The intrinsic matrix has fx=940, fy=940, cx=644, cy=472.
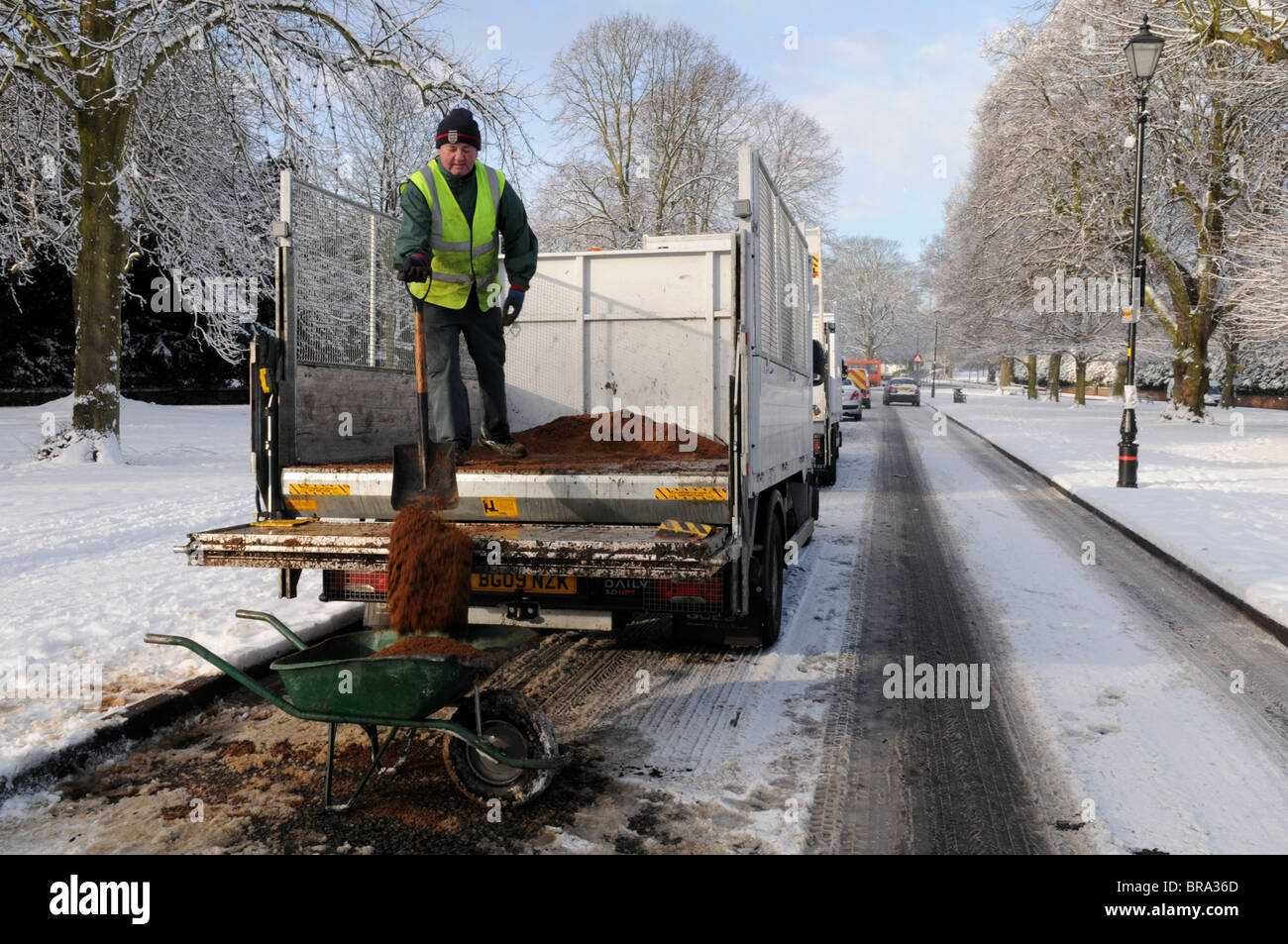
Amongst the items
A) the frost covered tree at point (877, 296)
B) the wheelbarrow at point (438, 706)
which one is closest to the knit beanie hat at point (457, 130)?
the wheelbarrow at point (438, 706)

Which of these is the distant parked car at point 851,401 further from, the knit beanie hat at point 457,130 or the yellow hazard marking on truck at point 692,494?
the yellow hazard marking on truck at point 692,494

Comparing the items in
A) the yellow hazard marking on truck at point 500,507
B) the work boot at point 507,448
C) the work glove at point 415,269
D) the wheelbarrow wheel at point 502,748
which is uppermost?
the work glove at point 415,269

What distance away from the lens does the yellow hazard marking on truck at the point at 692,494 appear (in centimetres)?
455

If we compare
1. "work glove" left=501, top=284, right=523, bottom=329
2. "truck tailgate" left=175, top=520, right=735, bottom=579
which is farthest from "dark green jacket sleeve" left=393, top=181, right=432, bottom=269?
"truck tailgate" left=175, top=520, right=735, bottom=579

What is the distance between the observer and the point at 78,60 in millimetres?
13469

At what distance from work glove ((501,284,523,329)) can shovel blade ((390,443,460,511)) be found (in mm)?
936

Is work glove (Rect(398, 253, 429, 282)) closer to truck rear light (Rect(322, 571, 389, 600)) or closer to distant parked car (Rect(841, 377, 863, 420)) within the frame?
truck rear light (Rect(322, 571, 389, 600))

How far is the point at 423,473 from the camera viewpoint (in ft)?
15.5

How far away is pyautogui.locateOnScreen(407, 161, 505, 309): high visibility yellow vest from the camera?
199 inches

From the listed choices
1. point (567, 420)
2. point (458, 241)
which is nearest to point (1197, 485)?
point (567, 420)

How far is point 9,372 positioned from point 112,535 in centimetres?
1971

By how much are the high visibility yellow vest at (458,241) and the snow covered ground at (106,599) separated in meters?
2.35

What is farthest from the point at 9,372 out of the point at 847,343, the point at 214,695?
the point at 847,343

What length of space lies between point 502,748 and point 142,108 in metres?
14.5
